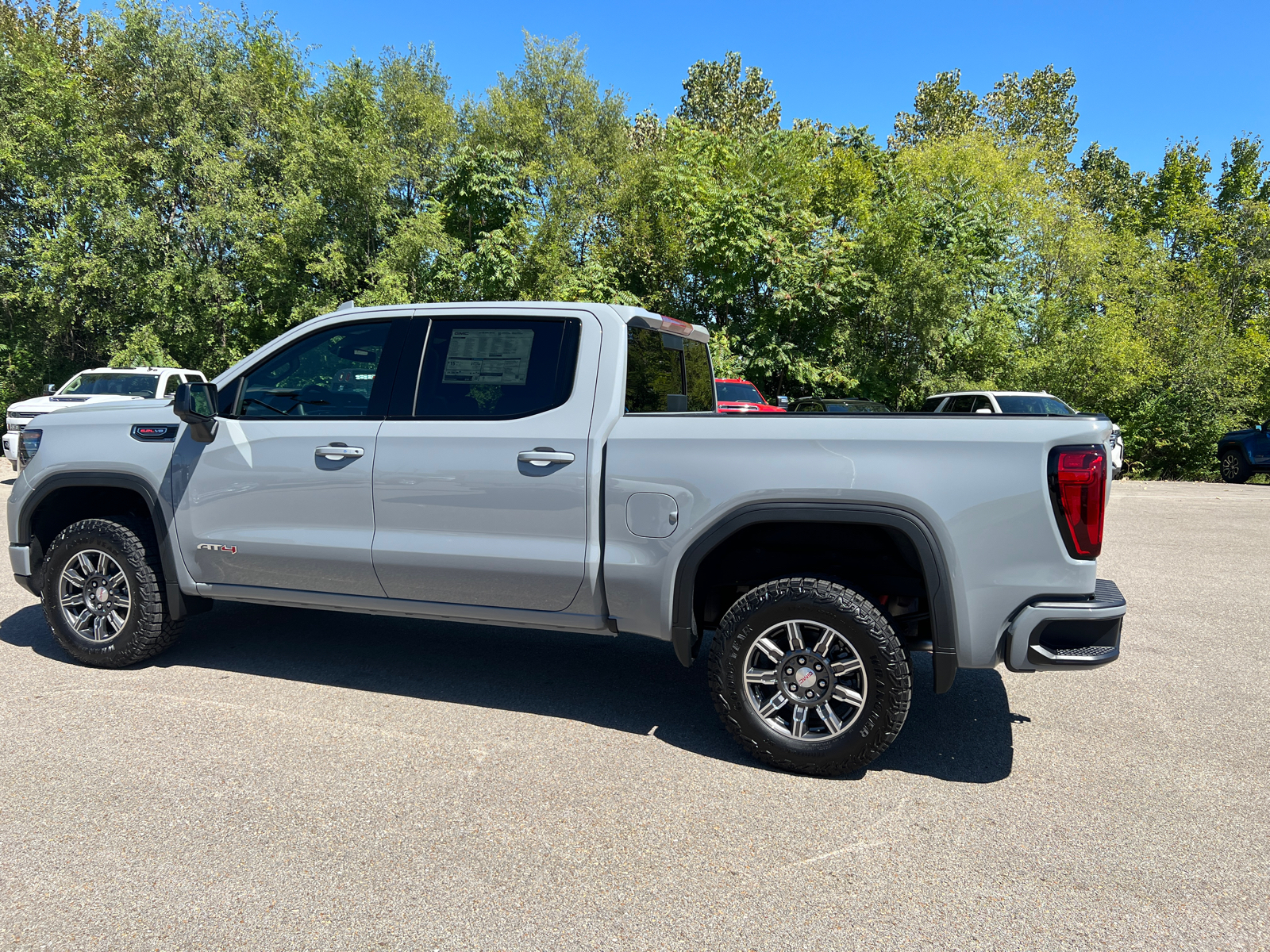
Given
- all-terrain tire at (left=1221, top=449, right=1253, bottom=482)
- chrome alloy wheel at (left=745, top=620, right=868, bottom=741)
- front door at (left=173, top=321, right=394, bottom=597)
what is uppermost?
front door at (left=173, top=321, right=394, bottom=597)

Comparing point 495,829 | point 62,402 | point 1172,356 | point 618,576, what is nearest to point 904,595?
point 618,576

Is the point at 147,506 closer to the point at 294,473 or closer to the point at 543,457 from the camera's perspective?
the point at 294,473

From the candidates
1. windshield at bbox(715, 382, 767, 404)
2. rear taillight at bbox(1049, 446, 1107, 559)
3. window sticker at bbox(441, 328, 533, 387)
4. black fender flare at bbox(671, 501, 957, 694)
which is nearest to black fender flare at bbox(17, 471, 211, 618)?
window sticker at bbox(441, 328, 533, 387)

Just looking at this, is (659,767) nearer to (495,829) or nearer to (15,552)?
(495,829)

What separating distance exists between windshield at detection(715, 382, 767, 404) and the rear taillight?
12946 mm

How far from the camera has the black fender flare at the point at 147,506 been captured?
15.6 ft

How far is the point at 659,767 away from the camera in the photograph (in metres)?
3.78

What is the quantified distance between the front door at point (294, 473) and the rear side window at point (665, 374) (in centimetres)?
126

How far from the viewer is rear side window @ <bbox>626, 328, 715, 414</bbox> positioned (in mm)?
4305

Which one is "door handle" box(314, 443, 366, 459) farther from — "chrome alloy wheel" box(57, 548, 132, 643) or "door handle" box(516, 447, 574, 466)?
"chrome alloy wheel" box(57, 548, 132, 643)

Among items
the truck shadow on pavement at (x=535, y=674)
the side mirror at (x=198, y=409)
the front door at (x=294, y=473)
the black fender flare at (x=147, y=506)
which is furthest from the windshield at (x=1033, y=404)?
the black fender flare at (x=147, y=506)

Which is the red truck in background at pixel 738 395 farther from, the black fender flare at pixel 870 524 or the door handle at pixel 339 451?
the black fender flare at pixel 870 524

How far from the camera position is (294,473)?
4.44m

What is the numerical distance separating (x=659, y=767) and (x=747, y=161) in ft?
84.9
